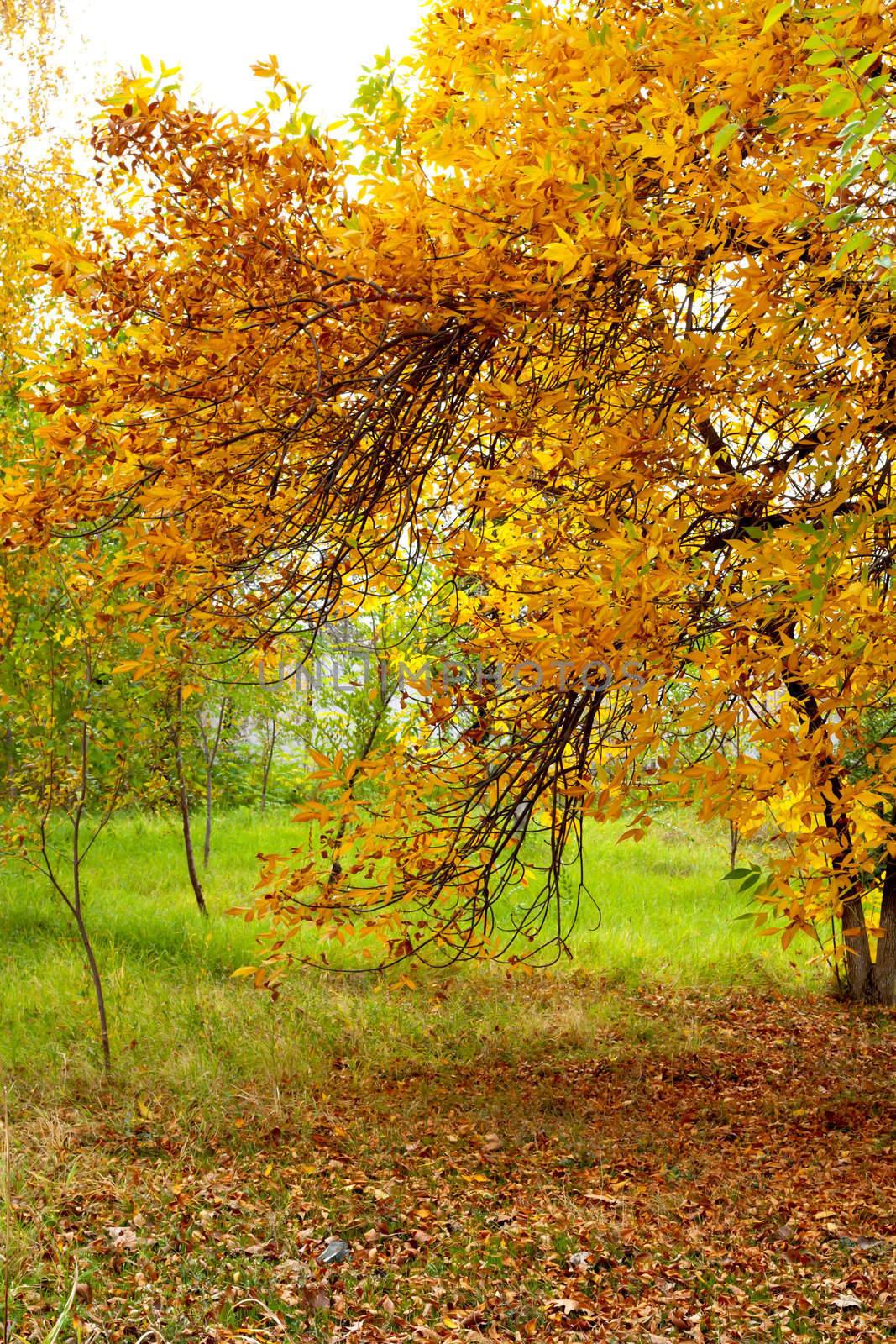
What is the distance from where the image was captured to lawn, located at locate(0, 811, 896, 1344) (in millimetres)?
3432

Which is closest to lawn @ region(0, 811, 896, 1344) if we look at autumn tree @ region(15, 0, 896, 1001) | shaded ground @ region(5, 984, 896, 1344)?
shaded ground @ region(5, 984, 896, 1344)

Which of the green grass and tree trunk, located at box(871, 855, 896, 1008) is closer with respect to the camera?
the green grass

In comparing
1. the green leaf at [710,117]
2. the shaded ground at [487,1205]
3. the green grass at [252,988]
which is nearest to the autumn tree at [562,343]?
the green leaf at [710,117]

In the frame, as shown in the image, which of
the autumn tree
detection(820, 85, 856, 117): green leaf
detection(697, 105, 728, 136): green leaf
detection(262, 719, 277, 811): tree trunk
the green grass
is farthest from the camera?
detection(262, 719, 277, 811): tree trunk

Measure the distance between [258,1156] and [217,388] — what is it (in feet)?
10.5

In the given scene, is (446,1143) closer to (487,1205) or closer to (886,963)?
(487,1205)

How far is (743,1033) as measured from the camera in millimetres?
6492

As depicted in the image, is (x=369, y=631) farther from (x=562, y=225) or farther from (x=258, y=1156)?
(x=562, y=225)

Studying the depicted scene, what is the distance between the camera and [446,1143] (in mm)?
4793

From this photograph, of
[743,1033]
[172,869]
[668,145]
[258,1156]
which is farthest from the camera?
[172,869]

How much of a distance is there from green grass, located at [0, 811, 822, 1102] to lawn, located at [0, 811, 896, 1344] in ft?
0.08

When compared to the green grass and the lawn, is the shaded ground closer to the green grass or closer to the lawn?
the lawn

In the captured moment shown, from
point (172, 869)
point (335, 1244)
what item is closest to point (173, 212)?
point (335, 1244)

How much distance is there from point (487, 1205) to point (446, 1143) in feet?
2.10
